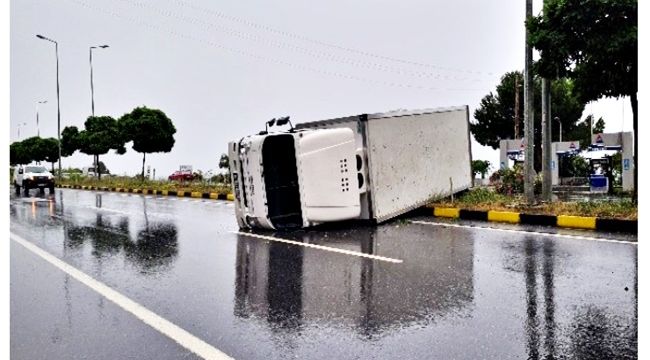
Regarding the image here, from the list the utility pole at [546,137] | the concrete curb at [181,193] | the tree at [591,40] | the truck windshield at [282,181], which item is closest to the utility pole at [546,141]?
the utility pole at [546,137]

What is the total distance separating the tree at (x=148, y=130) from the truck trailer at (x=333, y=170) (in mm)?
22501

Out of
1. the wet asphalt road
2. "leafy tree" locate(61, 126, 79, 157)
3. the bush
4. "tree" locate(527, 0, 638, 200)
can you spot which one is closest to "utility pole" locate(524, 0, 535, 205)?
"tree" locate(527, 0, 638, 200)

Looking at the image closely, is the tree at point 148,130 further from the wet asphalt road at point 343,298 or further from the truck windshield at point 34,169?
the wet asphalt road at point 343,298

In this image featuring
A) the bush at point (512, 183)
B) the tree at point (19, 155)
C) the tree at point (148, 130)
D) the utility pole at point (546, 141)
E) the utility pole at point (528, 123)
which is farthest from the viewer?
the tree at point (19, 155)

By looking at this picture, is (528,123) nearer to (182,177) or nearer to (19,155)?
(182,177)

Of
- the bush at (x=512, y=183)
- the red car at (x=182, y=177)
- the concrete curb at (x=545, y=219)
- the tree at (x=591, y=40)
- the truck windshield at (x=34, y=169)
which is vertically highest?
the tree at (x=591, y=40)

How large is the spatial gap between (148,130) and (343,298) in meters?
29.7

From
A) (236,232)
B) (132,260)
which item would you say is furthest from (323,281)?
(236,232)

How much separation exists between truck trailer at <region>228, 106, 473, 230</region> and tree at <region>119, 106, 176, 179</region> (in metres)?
22.5

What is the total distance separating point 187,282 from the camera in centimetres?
614

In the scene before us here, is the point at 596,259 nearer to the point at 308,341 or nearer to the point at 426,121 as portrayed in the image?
the point at 308,341

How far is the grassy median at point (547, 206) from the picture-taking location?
10.3m

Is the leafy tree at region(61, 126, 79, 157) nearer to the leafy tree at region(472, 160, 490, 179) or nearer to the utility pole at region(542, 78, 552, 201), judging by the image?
the leafy tree at region(472, 160, 490, 179)

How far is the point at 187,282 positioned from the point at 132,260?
1879 millimetres
